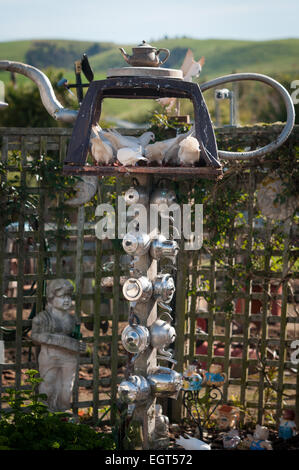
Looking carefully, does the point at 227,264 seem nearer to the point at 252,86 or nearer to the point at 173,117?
the point at 173,117

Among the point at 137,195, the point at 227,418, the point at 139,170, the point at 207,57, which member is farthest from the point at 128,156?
the point at 207,57

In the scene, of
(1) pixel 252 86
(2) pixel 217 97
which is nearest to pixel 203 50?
(1) pixel 252 86

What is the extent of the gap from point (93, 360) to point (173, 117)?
82.6 inches

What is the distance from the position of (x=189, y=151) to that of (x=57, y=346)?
2269mm

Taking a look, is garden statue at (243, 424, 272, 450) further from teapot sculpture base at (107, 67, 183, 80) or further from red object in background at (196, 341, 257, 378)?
teapot sculpture base at (107, 67, 183, 80)

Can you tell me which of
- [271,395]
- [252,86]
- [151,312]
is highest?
[252,86]

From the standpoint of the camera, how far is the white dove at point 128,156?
13.1ft

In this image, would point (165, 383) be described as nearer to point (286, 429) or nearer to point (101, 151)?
point (101, 151)

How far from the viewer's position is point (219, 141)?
5.70 m

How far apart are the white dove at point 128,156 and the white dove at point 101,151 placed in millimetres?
91

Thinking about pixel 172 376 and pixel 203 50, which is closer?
pixel 172 376
